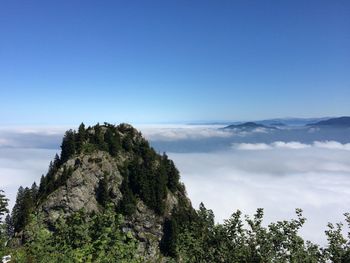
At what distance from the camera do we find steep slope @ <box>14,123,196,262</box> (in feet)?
403

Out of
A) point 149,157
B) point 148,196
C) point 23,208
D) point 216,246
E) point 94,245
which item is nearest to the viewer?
point 94,245

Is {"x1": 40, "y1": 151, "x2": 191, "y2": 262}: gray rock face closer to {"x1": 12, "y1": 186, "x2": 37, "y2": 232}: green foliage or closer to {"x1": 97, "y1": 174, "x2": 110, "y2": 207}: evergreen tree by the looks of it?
{"x1": 97, "y1": 174, "x2": 110, "y2": 207}: evergreen tree

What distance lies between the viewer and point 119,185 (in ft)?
428

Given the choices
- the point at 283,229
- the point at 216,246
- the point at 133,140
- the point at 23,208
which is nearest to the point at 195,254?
the point at 216,246

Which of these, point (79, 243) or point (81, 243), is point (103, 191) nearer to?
point (81, 243)

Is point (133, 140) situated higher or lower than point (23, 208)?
higher

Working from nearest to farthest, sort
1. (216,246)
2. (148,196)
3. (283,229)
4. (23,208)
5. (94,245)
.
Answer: (94,245), (283,229), (216,246), (23,208), (148,196)

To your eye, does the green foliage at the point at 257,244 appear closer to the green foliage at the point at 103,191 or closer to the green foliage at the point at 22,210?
the green foliage at the point at 103,191

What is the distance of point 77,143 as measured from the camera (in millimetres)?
136875

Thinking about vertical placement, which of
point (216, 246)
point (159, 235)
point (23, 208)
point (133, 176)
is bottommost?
point (159, 235)

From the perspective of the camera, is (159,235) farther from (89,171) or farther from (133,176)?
(89,171)

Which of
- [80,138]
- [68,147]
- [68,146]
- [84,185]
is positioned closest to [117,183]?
[84,185]

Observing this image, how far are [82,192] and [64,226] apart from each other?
95.2m

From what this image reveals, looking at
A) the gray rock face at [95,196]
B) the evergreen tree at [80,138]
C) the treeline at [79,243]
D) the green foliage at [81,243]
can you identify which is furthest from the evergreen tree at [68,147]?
the treeline at [79,243]
